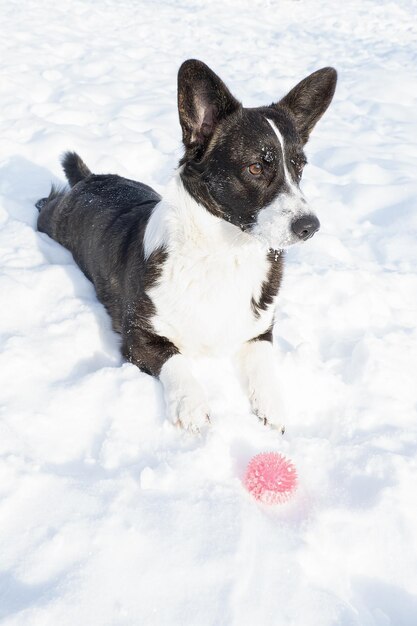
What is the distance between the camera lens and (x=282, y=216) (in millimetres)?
2461

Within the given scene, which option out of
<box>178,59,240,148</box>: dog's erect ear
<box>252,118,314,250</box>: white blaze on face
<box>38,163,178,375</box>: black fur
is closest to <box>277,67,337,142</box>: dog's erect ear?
<box>178,59,240,148</box>: dog's erect ear

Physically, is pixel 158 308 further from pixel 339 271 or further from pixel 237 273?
pixel 339 271

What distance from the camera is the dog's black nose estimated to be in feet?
7.93

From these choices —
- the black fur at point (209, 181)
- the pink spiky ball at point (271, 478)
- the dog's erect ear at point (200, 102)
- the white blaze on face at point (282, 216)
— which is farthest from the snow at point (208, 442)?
the dog's erect ear at point (200, 102)

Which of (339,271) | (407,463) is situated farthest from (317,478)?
(339,271)

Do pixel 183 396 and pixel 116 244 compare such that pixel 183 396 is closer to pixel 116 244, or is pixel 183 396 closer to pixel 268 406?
pixel 268 406

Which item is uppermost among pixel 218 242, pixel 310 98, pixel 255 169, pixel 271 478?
pixel 310 98

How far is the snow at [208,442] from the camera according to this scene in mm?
1744

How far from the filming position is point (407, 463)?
2322mm

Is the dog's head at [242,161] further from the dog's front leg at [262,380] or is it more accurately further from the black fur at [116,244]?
the dog's front leg at [262,380]

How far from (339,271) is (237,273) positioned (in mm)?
1196

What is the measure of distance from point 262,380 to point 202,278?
1.93 ft

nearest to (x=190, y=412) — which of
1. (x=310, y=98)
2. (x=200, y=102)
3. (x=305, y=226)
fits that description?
(x=305, y=226)

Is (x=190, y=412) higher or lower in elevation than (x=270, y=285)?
lower
